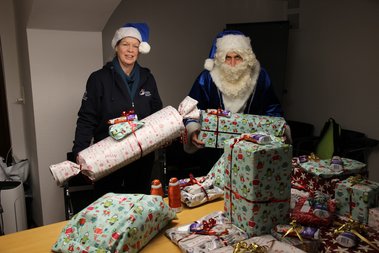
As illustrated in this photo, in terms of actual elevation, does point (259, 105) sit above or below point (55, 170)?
above

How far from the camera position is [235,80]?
2.43m

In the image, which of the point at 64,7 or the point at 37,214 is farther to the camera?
the point at 37,214

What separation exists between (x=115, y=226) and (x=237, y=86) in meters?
1.48

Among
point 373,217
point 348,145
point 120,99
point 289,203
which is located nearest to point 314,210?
→ point 289,203

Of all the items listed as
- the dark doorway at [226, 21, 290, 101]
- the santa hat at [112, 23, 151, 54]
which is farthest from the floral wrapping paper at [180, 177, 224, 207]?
the dark doorway at [226, 21, 290, 101]

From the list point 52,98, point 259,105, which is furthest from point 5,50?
point 259,105

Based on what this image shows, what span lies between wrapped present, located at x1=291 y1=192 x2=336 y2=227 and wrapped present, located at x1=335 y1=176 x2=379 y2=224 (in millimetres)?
44

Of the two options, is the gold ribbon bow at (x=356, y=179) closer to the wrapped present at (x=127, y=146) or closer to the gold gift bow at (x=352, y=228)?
the gold gift bow at (x=352, y=228)

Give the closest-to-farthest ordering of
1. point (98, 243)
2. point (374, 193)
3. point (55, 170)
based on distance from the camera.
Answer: point (98, 243) < point (374, 193) < point (55, 170)

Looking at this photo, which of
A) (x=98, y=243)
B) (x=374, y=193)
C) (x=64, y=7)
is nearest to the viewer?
(x=98, y=243)

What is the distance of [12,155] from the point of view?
11.0ft

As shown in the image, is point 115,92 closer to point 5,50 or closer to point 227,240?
point 227,240

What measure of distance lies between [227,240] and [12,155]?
108 inches

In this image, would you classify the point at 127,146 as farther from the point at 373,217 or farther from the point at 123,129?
the point at 373,217
